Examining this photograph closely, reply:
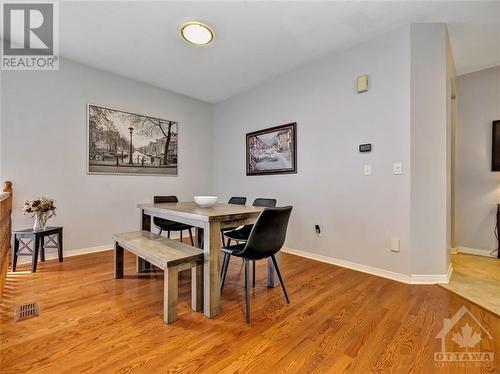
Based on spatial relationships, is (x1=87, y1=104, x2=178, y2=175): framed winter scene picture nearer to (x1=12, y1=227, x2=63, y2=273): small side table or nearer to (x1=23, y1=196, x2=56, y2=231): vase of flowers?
(x1=23, y1=196, x2=56, y2=231): vase of flowers

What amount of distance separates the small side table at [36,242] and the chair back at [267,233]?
2.44 meters

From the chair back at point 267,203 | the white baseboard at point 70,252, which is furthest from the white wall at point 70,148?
the chair back at point 267,203

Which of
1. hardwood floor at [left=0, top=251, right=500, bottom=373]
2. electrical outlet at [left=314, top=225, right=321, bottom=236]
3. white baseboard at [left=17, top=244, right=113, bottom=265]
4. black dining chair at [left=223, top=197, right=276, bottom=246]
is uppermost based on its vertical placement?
black dining chair at [left=223, top=197, right=276, bottom=246]

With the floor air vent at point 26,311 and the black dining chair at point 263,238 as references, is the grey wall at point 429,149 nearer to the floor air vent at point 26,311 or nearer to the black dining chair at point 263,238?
the black dining chair at point 263,238

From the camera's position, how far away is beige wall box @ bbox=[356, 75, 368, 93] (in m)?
2.64

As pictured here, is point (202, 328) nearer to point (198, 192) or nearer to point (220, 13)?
point (220, 13)

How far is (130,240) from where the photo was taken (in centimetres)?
223

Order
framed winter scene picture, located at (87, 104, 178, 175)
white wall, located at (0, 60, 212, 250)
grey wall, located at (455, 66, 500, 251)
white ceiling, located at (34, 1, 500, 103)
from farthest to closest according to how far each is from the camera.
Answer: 1. framed winter scene picture, located at (87, 104, 178, 175)
2. grey wall, located at (455, 66, 500, 251)
3. white wall, located at (0, 60, 212, 250)
4. white ceiling, located at (34, 1, 500, 103)

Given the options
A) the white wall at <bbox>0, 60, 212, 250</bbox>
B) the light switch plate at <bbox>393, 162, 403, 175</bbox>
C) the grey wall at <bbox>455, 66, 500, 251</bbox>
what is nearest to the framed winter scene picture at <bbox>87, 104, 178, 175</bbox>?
the white wall at <bbox>0, 60, 212, 250</bbox>

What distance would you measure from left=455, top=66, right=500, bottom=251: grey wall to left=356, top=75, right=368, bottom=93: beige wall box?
6.37 ft

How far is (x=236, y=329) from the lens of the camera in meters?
1.58

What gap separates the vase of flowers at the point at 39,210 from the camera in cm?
261

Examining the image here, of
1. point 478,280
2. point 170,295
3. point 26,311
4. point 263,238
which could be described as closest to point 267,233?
point 263,238

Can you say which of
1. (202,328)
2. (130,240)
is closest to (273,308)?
(202,328)
